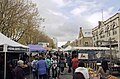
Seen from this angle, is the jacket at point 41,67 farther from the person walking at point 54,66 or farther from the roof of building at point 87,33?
the roof of building at point 87,33

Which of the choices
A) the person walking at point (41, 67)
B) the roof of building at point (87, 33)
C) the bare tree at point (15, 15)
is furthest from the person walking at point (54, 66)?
the roof of building at point (87, 33)

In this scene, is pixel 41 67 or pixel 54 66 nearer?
pixel 41 67

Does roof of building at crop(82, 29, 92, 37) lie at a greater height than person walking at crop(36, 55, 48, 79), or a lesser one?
greater

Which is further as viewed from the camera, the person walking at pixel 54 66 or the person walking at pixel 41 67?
the person walking at pixel 54 66

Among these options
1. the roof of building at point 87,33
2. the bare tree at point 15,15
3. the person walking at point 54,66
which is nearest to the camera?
the person walking at point 54,66

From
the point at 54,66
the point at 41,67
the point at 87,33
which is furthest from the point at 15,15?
the point at 87,33

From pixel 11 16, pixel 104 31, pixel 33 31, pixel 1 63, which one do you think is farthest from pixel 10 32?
pixel 104 31

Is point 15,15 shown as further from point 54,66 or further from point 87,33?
point 87,33

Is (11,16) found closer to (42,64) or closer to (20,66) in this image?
(42,64)

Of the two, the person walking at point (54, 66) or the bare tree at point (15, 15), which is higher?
the bare tree at point (15, 15)

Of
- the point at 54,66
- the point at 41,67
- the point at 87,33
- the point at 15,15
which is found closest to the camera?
the point at 41,67

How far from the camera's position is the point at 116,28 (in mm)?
61188

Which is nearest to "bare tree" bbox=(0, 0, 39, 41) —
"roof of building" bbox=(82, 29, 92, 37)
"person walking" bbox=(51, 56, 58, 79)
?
"person walking" bbox=(51, 56, 58, 79)

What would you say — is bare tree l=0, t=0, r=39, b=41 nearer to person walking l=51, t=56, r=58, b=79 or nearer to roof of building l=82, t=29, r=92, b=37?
person walking l=51, t=56, r=58, b=79
